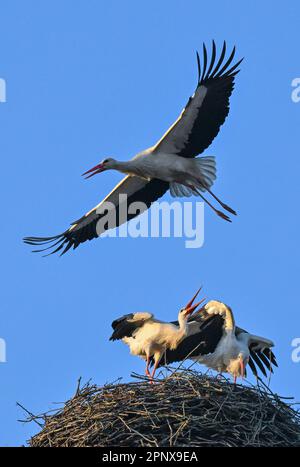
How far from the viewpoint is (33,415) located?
32.6ft

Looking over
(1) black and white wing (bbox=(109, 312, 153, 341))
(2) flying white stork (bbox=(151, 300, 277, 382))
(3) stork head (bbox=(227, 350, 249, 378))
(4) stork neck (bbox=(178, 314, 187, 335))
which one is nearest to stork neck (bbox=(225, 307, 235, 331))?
(2) flying white stork (bbox=(151, 300, 277, 382))

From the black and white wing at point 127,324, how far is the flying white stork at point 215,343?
1.04 feet

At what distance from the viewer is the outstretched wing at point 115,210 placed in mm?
13445

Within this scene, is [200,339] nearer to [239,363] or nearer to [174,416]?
[239,363]

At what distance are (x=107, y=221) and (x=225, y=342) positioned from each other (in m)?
2.40

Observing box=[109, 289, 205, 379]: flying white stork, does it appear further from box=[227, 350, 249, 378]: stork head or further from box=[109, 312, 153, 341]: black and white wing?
box=[227, 350, 249, 378]: stork head

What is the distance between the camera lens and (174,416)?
941 centimetres

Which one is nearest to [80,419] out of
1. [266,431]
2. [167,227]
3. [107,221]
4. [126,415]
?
[126,415]

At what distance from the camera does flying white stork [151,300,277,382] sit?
1156cm

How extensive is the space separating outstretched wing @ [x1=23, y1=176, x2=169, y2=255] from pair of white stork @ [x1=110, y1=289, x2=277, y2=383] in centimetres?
195

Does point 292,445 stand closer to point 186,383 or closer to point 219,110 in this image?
point 186,383

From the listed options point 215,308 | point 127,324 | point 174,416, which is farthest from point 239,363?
point 174,416

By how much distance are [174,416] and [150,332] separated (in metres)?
1.97
